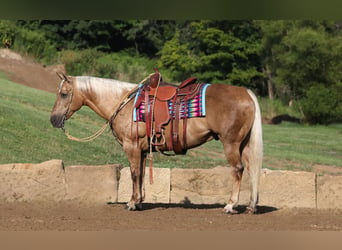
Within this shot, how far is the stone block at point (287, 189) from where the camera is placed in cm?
775

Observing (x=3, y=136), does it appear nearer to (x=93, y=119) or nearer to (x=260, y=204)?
(x=93, y=119)

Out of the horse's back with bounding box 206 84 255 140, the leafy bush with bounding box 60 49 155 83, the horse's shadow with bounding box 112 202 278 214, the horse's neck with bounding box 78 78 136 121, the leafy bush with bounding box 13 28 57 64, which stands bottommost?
the horse's shadow with bounding box 112 202 278 214

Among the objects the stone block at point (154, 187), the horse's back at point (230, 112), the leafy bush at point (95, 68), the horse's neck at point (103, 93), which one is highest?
the leafy bush at point (95, 68)

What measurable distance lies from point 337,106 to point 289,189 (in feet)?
88.5

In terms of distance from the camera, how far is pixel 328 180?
25.3 ft

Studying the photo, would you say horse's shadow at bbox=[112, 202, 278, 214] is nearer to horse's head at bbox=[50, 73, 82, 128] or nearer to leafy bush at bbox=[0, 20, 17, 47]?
horse's head at bbox=[50, 73, 82, 128]

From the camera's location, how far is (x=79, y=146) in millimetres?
14453

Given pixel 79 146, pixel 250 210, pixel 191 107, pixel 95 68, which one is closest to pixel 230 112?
pixel 191 107

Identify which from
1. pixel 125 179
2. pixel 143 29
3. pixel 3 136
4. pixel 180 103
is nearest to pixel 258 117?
pixel 180 103

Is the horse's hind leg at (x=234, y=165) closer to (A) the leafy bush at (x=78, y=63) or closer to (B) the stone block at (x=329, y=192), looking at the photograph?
(B) the stone block at (x=329, y=192)

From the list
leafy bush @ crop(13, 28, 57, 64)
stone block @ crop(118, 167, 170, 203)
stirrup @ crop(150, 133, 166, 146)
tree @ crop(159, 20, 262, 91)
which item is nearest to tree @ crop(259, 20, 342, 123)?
tree @ crop(159, 20, 262, 91)

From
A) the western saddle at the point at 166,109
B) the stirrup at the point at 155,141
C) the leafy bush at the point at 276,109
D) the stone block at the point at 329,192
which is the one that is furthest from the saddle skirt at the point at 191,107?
the leafy bush at the point at 276,109

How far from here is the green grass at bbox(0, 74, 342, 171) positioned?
13.2 metres

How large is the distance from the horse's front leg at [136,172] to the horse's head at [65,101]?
3.10ft
